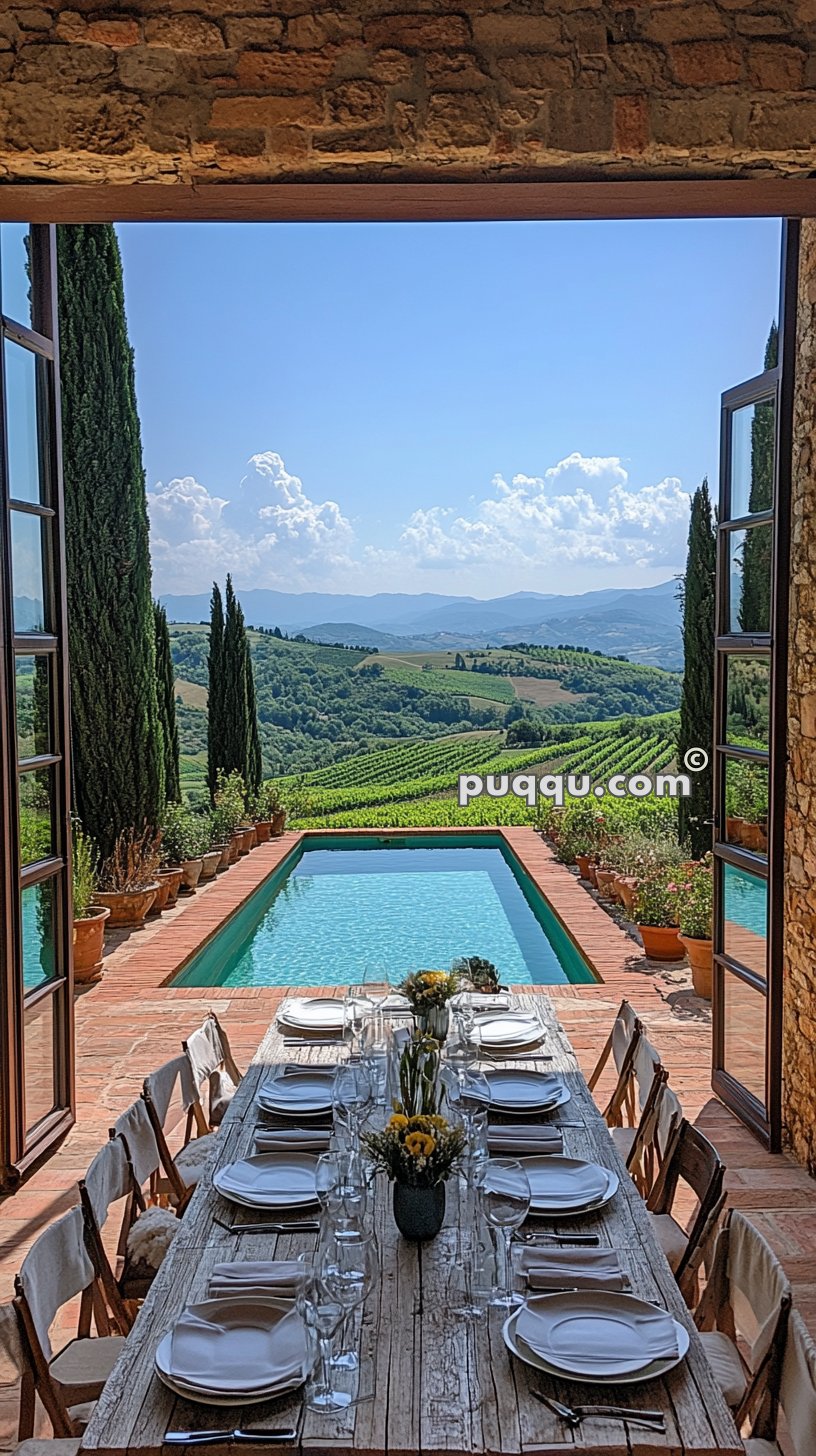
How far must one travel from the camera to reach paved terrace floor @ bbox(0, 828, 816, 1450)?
3.86 m

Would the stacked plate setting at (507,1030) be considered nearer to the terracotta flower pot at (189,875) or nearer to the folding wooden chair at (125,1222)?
the folding wooden chair at (125,1222)

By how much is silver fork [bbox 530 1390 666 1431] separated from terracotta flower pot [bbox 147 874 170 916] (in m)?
7.29

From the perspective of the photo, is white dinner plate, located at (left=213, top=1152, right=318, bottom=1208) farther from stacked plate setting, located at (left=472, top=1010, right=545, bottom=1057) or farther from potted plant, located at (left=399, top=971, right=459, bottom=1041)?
stacked plate setting, located at (left=472, top=1010, right=545, bottom=1057)

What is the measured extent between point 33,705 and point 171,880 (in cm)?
477

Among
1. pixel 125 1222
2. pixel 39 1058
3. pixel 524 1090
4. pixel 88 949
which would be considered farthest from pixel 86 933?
pixel 524 1090

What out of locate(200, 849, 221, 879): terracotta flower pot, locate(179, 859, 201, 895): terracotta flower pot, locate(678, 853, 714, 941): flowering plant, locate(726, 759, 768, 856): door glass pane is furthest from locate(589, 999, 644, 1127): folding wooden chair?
locate(200, 849, 221, 879): terracotta flower pot

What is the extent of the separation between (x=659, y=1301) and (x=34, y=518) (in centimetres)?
349

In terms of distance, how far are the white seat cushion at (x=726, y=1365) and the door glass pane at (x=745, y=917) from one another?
2.24m

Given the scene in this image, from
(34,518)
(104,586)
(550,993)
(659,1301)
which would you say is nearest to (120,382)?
(104,586)

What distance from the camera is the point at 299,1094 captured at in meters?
3.11

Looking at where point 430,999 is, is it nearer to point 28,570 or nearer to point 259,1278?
point 259,1278

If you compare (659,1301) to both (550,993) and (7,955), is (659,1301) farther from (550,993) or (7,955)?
(550,993)

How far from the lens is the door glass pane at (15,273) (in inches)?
169

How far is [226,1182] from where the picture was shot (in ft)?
8.43
